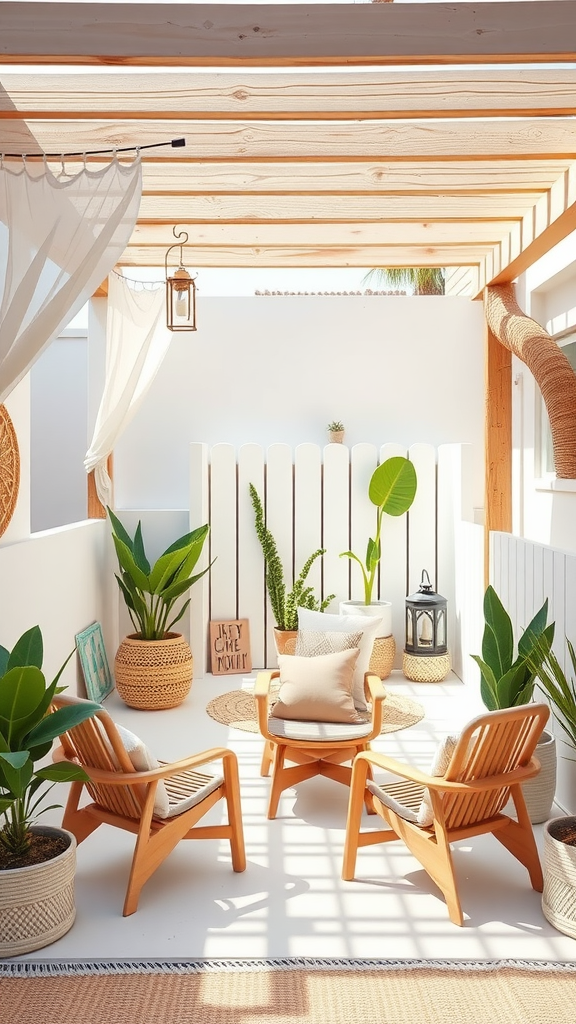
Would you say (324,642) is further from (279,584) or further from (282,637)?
(279,584)

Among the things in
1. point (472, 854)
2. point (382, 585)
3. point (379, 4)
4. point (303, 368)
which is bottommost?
point (472, 854)

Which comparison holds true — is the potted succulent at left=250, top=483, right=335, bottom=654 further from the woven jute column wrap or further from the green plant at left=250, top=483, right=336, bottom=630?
the woven jute column wrap

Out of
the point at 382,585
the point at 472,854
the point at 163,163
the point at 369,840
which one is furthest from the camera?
the point at 382,585

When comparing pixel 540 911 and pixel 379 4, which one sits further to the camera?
pixel 540 911

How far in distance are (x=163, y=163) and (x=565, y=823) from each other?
3617mm

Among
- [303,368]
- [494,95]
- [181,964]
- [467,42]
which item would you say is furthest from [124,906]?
[303,368]

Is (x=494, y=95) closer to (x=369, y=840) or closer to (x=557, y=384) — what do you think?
(x=557, y=384)

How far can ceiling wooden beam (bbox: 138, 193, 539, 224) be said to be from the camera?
5098mm

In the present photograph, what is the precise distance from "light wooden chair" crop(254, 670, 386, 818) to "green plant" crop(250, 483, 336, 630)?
2434mm

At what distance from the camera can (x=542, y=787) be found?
13.1 feet

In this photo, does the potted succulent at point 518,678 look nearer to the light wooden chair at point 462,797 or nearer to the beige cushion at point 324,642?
the light wooden chair at point 462,797

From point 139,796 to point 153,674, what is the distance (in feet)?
9.23

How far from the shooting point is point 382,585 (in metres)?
7.34

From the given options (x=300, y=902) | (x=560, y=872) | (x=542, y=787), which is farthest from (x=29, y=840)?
(x=542, y=787)
